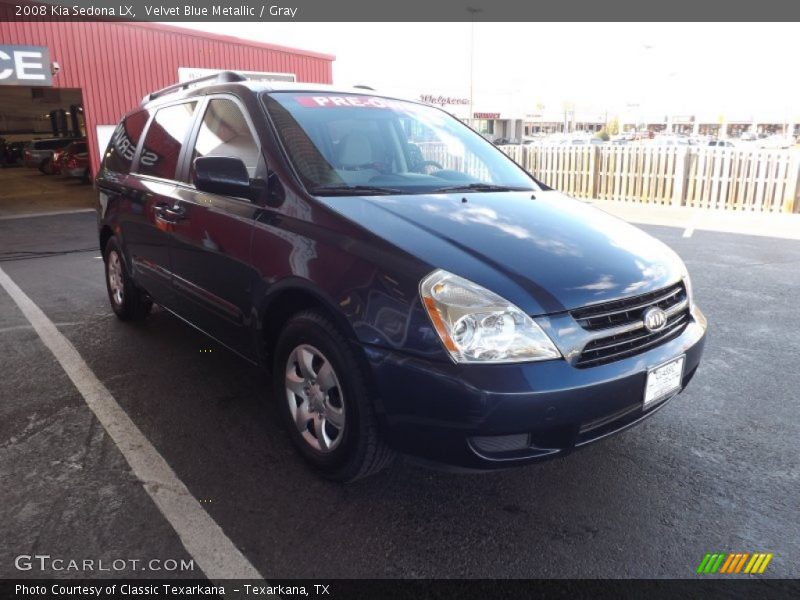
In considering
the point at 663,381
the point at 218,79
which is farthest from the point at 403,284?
the point at 218,79

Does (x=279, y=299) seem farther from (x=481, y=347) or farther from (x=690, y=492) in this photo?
(x=690, y=492)

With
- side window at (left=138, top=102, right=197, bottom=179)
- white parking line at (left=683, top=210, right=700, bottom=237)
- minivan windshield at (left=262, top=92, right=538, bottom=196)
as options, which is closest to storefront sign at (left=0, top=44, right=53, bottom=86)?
side window at (left=138, top=102, right=197, bottom=179)

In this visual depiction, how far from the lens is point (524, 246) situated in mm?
2564

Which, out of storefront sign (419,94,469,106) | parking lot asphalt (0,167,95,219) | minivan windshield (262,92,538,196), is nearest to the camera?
minivan windshield (262,92,538,196)

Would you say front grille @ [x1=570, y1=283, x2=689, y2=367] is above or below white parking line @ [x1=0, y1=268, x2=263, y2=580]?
above

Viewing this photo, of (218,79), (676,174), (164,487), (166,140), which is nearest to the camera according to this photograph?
(164,487)

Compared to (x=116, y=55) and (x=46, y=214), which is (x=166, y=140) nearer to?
(x=46, y=214)

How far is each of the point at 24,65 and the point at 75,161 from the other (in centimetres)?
738

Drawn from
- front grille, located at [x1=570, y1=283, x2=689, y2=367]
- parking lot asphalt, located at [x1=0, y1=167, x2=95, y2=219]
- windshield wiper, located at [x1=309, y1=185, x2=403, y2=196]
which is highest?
windshield wiper, located at [x1=309, y1=185, x2=403, y2=196]

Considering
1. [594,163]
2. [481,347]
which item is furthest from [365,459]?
[594,163]

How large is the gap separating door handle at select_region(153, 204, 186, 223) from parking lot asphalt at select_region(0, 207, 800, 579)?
3.30ft

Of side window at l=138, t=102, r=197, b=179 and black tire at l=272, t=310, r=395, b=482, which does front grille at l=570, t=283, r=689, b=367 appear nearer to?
black tire at l=272, t=310, r=395, b=482

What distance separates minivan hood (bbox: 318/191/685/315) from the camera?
2301 mm

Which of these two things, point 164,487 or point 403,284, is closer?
point 403,284
